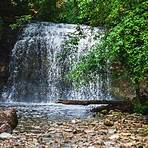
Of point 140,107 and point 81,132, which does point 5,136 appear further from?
point 140,107

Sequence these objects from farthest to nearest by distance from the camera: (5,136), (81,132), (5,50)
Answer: (5,50) < (81,132) < (5,136)

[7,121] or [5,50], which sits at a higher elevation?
[5,50]

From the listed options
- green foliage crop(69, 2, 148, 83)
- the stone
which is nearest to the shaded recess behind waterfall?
green foliage crop(69, 2, 148, 83)

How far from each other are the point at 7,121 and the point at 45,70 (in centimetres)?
1062

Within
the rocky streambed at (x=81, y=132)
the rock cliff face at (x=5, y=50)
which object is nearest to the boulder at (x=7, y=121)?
the rocky streambed at (x=81, y=132)

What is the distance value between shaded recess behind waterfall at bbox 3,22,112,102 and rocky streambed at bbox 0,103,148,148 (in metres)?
6.38

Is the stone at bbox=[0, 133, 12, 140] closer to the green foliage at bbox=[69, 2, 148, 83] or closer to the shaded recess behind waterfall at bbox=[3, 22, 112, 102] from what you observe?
the green foliage at bbox=[69, 2, 148, 83]

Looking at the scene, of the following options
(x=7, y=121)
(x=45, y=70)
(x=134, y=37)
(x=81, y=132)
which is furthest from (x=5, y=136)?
(x=45, y=70)

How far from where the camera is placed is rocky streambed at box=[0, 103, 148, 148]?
8.27 m

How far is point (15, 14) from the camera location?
22.9 m

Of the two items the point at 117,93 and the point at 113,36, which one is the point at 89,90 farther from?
the point at 113,36

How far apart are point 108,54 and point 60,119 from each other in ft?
7.15

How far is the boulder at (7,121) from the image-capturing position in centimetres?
930

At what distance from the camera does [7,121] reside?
9719 millimetres
